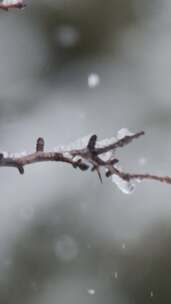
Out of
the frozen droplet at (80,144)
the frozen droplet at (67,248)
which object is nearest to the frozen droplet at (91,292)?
the frozen droplet at (67,248)

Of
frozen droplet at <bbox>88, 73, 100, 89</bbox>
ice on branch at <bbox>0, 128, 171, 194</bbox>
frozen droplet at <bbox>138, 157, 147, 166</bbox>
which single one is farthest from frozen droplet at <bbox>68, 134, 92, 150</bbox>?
frozen droplet at <bbox>88, 73, 100, 89</bbox>

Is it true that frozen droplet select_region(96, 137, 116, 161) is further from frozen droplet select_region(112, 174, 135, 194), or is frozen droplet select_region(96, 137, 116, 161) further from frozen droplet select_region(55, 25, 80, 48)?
frozen droplet select_region(55, 25, 80, 48)

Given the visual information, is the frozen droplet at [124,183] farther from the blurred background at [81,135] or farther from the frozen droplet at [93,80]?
the frozen droplet at [93,80]

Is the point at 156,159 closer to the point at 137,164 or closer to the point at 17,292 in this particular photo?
the point at 137,164

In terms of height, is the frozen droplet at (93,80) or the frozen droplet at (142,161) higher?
the frozen droplet at (93,80)

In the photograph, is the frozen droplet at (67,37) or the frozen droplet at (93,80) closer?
the frozen droplet at (67,37)

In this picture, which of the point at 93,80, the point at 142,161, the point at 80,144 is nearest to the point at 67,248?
the point at 142,161


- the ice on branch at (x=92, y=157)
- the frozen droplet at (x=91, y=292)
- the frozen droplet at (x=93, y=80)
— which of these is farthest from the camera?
the frozen droplet at (x=93, y=80)
